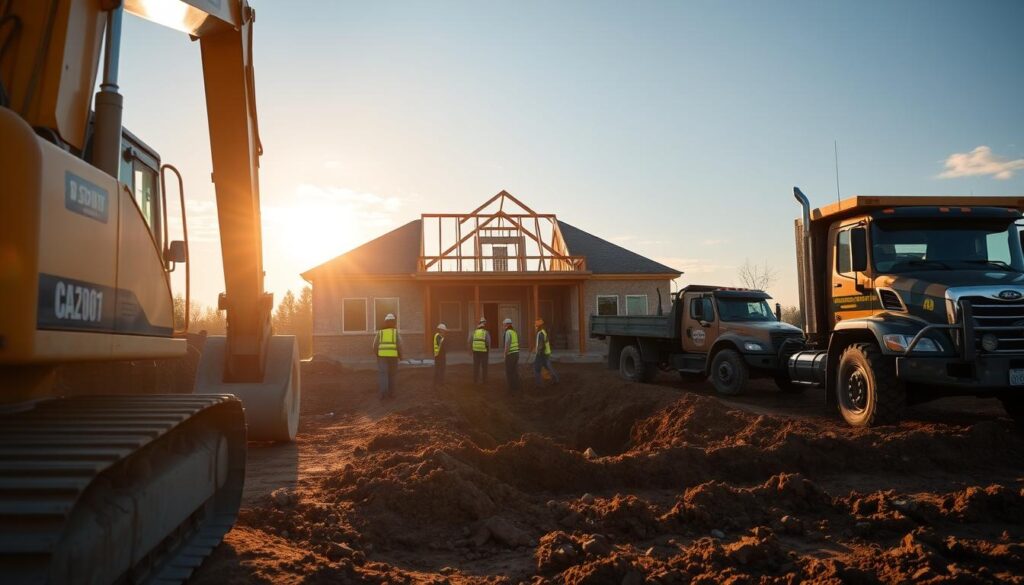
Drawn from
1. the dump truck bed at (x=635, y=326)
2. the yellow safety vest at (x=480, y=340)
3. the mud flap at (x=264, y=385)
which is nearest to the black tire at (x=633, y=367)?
the dump truck bed at (x=635, y=326)

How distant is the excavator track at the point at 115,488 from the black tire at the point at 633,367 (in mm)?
13615

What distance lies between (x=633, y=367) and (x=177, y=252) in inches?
572

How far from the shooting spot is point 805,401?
43.7 ft

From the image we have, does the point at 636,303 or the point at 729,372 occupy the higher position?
the point at 636,303

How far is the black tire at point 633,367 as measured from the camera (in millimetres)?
17266

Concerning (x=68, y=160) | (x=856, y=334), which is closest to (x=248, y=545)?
(x=68, y=160)

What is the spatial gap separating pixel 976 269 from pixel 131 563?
9.70 meters

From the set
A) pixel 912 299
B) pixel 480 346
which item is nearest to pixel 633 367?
pixel 480 346

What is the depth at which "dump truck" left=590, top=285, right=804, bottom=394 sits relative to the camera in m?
13.7

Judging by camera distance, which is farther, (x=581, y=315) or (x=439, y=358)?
(x=581, y=315)

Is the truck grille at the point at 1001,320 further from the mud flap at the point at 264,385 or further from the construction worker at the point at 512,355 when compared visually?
the construction worker at the point at 512,355

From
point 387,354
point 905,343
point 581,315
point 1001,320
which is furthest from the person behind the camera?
point 581,315

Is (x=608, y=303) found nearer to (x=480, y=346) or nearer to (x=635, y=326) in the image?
(x=635, y=326)

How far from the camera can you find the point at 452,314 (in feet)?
96.6
